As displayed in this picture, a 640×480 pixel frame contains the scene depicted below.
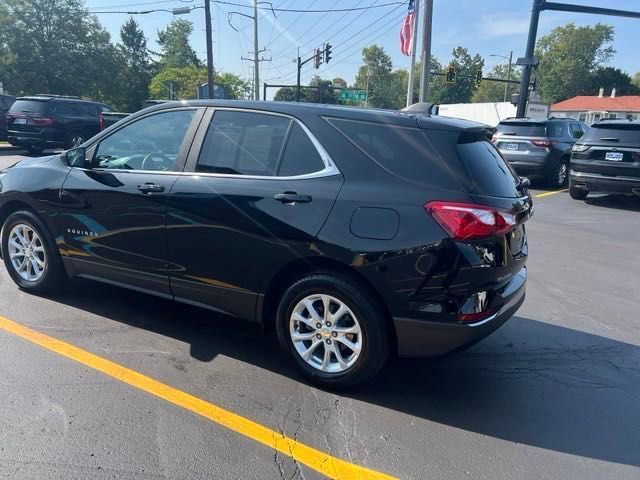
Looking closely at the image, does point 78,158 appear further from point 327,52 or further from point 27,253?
point 327,52

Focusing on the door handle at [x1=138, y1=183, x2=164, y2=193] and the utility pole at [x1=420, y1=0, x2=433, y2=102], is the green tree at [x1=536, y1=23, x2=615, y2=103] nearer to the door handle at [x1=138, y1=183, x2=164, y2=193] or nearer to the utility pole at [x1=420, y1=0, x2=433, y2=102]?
the utility pole at [x1=420, y1=0, x2=433, y2=102]

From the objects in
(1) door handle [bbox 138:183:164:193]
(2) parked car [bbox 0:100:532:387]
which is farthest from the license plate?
(1) door handle [bbox 138:183:164:193]

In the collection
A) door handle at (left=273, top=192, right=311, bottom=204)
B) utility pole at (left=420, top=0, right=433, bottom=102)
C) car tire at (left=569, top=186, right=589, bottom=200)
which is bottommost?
car tire at (left=569, top=186, right=589, bottom=200)

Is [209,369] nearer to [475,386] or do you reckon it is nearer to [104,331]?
[104,331]

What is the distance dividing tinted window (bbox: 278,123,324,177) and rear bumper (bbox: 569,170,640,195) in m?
8.98

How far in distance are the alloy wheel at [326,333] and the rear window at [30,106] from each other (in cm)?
1523

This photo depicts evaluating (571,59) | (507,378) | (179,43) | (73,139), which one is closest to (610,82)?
(571,59)

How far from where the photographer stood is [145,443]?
2719 mm

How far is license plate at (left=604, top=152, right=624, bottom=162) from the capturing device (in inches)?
402

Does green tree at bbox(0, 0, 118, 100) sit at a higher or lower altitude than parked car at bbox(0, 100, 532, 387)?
higher

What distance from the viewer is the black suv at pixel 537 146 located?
1298cm

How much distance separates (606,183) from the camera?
1046cm

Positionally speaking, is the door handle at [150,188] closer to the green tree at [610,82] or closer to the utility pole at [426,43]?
the utility pole at [426,43]

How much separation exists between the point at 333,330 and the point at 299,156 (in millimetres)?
1120
